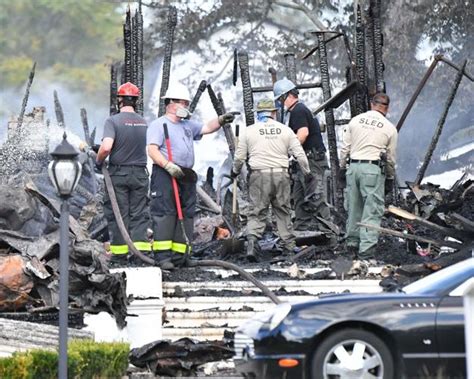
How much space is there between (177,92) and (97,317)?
305 cm

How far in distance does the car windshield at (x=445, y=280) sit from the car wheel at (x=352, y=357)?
644mm

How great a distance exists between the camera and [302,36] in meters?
42.2

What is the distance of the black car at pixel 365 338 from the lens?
11812 mm

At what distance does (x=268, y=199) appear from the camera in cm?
1834

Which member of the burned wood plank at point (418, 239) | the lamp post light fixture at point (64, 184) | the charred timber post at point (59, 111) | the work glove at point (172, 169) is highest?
the charred timber post at point (59, 111)

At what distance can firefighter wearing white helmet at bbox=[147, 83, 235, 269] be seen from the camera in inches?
670

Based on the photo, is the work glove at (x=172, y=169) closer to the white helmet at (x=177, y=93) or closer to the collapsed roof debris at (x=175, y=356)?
the white helmet at (x=177, y=93)

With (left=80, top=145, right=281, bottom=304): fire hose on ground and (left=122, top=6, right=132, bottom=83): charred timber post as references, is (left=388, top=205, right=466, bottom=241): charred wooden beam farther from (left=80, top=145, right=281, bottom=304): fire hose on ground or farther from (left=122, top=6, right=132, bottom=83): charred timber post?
(left=122, top=6, right=132, bottom=83): charred timber post

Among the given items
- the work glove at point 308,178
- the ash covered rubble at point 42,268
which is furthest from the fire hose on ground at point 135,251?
the work glove at point 308,178

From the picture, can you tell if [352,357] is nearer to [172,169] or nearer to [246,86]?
[172,169]

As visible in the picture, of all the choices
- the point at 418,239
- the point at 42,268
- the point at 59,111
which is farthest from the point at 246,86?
the point at 59,111

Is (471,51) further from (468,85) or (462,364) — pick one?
(462,364)

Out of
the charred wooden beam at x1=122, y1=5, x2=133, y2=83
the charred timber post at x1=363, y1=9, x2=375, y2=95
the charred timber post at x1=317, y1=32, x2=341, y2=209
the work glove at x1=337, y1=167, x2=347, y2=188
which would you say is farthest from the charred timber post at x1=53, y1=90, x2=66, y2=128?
the work glove at x1=337, y1=167, x2=347, y2=188

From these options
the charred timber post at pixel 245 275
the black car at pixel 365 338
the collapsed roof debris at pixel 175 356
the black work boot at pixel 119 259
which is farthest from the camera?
the black work boot at pixel 119 259
